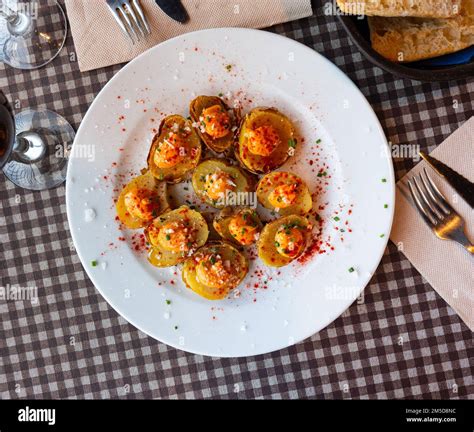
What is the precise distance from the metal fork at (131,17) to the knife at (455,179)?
854 millimetres

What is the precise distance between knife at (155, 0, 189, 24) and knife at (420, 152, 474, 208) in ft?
2.52

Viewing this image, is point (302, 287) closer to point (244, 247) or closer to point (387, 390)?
point (244, 247)

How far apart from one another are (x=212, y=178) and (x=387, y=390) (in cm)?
82

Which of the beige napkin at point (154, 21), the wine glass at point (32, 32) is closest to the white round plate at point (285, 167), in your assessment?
the beige napkin at point (154, 21)

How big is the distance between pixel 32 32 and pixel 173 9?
423 millimetres

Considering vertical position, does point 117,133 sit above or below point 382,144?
above

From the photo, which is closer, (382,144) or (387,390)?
(382,144)

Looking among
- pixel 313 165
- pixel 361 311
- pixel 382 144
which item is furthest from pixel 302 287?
pixel 382 144

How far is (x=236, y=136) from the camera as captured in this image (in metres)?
1.46

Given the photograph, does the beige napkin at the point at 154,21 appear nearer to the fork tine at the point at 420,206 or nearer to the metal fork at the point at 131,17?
the metal fork at the point at 131,17

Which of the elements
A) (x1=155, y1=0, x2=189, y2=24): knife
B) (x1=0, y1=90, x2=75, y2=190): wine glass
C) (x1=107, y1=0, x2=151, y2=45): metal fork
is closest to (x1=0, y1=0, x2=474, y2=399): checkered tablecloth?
(x1=0, y1=90, x2=75, y2=190): wine glass

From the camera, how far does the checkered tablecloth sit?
4.86 ft
